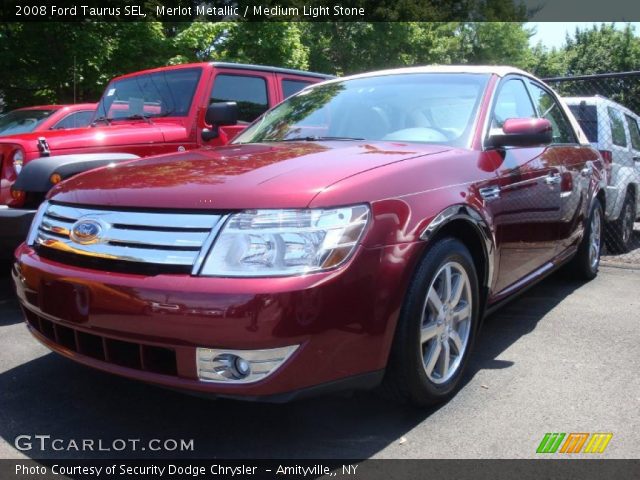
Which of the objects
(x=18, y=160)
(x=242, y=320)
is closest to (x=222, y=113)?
(x=18, y=160)

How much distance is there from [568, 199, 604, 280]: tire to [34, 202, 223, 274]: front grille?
3.68 m

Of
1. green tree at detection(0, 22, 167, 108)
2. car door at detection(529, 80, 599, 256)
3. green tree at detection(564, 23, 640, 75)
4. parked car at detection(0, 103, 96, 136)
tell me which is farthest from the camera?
green tree at detection(564, 23, 640, 75)

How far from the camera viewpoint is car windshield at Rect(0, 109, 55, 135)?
26.2 feet

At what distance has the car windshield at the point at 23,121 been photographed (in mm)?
7977

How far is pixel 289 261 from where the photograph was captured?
2.13 m

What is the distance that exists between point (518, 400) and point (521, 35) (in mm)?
39301

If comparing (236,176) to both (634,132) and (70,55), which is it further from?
(70,55)

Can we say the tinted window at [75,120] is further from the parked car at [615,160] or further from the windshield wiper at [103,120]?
the parked car at [615,160]

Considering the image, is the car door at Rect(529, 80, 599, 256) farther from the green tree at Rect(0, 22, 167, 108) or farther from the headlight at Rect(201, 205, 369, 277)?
the green tree at Rect(0, 22, 167, 108)

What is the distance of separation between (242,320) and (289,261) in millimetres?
267

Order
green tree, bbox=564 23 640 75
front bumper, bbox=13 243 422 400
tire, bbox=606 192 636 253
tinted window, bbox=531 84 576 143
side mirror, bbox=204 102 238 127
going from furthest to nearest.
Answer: green tree, bbox=564 23 640 75 < tire, bbox=606 192 636 253 < side mirror, bbox=204 102 238 127 < tinted window, bbox=531 84 576 143 < front bumper, bbox=13 243 422 400

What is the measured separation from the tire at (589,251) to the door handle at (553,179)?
3.67 ft

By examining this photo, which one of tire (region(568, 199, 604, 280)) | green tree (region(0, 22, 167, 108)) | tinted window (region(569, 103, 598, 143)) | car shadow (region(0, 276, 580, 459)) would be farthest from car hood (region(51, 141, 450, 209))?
green tree (region(0, 22, 167, 108))

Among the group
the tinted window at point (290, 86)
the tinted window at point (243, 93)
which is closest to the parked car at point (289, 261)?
the tinted window at point (243, 93)
